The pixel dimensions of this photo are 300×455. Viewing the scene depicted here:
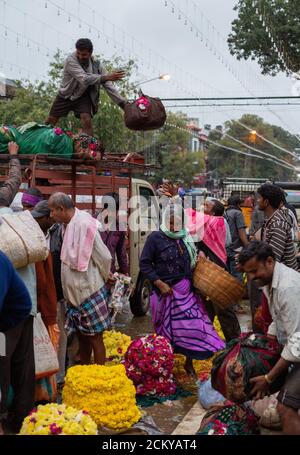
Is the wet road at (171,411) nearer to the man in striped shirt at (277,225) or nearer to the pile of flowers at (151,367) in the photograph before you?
the pile of flowers at (151,367)

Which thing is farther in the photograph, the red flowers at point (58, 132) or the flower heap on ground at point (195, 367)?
the red flowers at point (58, 132)

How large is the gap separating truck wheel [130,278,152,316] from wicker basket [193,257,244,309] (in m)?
3.41

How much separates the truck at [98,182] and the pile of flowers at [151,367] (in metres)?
2.34

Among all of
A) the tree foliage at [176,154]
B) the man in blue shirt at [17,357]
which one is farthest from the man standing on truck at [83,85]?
the tree foliage at [176,154]

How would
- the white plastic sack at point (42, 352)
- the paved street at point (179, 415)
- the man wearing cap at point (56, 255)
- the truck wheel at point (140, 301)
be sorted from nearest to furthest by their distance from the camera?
the white plastic sack at point (42, 352) < the paved street at point (179, 415) < the man wearing cap at point (56, 255) < the truck wheel at point (140, 301)

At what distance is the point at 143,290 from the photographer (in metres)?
9.86

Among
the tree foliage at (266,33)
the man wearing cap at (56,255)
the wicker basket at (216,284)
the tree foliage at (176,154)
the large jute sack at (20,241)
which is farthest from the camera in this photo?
the tree foliage at (176,154)

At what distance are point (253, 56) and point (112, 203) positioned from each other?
12.7 m

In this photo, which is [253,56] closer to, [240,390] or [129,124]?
[129,124]

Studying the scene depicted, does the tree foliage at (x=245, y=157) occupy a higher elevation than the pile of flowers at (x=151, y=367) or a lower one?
higher

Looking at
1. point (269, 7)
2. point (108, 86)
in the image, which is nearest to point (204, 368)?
point (108, 86)

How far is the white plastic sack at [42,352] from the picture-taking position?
4848mm

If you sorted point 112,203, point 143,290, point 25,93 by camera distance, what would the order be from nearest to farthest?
point 112,203, point 143,290, point 25,93

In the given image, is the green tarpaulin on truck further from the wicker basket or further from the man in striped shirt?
the man in striped shirt
